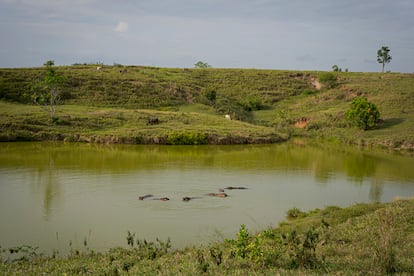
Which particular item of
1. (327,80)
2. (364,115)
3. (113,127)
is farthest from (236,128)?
(327,80)

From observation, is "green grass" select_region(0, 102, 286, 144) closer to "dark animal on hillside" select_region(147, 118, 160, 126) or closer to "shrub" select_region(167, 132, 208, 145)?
"shrub" select_region(167, 132, 208, 145)

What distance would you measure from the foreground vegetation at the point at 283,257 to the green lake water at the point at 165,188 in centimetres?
280

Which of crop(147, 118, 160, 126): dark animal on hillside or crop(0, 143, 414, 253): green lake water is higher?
crop(147, 118, 160, 126): dark animal on hillside

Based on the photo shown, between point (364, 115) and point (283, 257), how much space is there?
159 feet

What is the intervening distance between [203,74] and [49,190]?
69123 mm

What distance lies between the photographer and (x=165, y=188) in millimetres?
24156

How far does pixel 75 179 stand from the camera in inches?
1022

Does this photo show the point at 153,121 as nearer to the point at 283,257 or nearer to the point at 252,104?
the point at 252,104

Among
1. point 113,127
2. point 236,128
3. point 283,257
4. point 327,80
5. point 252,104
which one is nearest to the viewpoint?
point 283,257

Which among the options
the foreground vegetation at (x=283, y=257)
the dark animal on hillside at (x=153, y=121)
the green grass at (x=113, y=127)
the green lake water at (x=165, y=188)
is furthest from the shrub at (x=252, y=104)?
the foreground vegetation at (x=283, y=257)

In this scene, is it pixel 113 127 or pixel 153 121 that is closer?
pixel 113 127

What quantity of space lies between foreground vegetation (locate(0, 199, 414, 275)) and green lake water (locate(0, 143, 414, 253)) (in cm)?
280

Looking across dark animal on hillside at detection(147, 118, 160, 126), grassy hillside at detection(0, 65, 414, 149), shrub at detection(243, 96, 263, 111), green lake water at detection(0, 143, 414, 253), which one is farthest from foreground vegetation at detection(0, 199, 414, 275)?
shrub at detection(243, 96, 263, 111)

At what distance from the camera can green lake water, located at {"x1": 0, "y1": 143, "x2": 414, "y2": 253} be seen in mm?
16594
